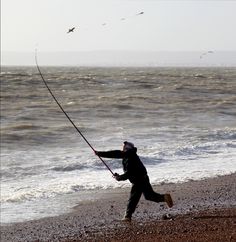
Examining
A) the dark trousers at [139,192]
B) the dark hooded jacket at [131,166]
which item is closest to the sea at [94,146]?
the dark trousers at [139,192]

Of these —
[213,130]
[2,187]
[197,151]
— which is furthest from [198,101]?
[2,187]

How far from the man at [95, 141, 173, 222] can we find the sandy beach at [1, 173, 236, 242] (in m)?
0.30

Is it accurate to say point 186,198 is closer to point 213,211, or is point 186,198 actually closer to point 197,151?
point 213,211

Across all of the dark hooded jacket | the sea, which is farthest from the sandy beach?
the dark hooded jacket

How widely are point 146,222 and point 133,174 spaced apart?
0.80m

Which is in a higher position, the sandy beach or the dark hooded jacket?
the dark hooded jacket

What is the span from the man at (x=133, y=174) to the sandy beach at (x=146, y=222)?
0.97 feet

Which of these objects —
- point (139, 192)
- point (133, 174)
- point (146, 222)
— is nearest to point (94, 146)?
point (139, 192)

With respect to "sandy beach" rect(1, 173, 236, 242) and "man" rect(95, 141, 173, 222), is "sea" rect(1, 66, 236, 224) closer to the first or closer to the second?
"sandy beach" rect(1, 173, 236, 242)

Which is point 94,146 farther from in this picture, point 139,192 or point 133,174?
point 133,174

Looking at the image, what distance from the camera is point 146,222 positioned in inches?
395

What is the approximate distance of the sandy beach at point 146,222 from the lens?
895 cm

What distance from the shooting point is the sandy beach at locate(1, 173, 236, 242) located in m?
8.95

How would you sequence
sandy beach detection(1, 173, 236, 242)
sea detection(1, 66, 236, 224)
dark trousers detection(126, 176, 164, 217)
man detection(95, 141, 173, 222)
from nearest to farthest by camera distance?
sandy beach detection(1, 173, 236, 242), man detection(95, 141, 173, 222), dark trousers detection(126, 176, 164, 217), sea detection(1, 66, 236, 224)
